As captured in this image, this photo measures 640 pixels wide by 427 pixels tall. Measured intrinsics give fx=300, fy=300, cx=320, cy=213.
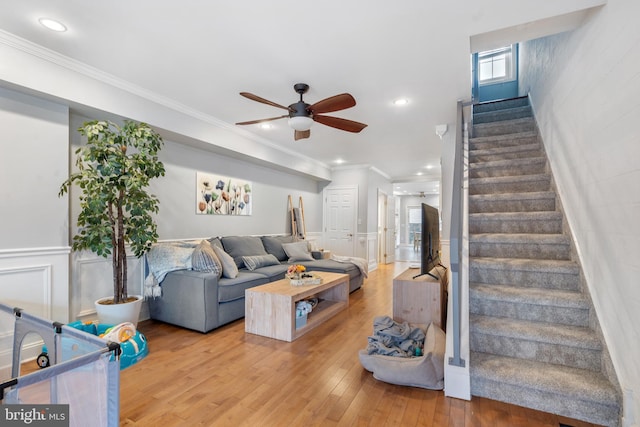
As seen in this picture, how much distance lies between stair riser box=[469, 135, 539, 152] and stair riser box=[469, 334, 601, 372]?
251cm

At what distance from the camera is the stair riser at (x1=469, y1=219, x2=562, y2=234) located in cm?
273

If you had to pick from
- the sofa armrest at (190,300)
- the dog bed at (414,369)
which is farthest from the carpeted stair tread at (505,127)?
the sofa armrest at (190,300)

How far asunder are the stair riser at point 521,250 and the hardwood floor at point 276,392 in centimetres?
128

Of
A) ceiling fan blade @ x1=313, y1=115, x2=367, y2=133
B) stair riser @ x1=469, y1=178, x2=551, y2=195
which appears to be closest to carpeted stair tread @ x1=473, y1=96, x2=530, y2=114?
stair riser @ x1=469, y1=178, x2=551, y2=195

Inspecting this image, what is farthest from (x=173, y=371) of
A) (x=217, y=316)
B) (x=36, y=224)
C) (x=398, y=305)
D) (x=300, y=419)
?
(x=398, y=305)

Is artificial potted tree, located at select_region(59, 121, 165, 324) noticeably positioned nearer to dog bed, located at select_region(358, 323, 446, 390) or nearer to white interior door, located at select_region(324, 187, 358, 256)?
dog bed, located at select_region(358, 323, 446, 390)

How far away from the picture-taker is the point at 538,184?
10.3ft

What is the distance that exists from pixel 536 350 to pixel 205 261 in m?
3.02

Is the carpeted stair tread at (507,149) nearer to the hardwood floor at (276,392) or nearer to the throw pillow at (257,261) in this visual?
the hardwood floor at (276,392)

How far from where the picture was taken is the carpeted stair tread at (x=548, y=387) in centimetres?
167

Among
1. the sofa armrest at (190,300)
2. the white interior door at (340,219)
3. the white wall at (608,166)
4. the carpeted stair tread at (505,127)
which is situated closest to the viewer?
the white wall at (608,166)

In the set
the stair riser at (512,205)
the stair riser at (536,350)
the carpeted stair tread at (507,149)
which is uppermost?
the carpeted stair tread at (507,149)

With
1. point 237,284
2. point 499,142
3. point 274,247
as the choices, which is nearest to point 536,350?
point 237,284

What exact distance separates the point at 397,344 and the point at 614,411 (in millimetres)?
1274
